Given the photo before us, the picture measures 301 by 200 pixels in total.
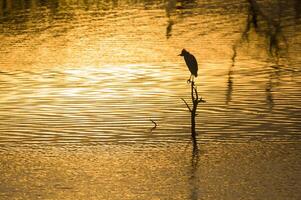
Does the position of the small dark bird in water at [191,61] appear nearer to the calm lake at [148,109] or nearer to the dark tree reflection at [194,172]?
the calm lake at [148,109]

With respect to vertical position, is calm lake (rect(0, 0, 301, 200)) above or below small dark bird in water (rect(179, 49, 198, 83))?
below

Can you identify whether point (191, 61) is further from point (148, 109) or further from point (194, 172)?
point (194, 172)

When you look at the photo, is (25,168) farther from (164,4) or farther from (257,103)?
(164,4)

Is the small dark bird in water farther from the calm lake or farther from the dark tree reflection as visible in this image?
the dark tree reflection

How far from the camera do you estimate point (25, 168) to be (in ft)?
33.2

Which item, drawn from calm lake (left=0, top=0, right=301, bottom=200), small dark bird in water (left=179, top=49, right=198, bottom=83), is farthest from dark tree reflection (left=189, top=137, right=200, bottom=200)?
small dark bird in water (left=179, top=49, right=198, bottom=83)

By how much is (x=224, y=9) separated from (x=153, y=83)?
37.8 ft

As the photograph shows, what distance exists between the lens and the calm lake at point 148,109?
9.50 meters

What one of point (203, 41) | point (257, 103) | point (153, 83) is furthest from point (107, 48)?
point (257, 103)

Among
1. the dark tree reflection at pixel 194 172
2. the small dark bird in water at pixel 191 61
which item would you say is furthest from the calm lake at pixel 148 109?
the small dark bird in water at pixel 191 61

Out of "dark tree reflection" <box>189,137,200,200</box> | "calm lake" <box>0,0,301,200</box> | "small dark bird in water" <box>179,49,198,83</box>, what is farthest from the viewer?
"small dark bird in water" <box>179,49,198,83</box>

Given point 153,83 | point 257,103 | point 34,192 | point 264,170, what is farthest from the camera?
point 153,83

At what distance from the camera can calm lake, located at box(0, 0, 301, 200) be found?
31.2ft

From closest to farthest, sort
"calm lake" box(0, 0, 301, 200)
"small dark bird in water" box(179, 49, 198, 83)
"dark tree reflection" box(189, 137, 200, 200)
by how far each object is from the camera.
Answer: "dark tree reflection" box(189, 137, 200, 200)
"calm lake" box(0, 0, 301, 200)
"small dark bird in water" box(179, 49, 198, 83)
